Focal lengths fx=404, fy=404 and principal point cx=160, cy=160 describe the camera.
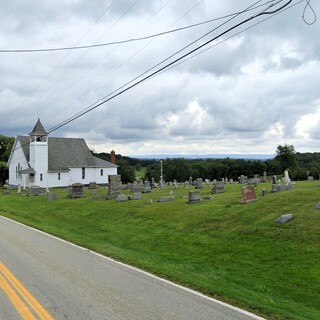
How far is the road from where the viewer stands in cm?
682

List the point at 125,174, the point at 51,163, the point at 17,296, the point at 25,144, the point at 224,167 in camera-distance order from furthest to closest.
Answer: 1. the point at 224,167
2. the point at 125,174
3. the point at 25,144
4. the point at 51,163
5. the point at 17,296

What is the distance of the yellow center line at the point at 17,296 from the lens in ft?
21.8

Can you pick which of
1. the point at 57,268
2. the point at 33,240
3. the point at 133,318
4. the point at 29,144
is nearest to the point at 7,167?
the point at 29,144

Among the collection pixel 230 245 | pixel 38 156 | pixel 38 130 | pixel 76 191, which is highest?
pixel 38 130

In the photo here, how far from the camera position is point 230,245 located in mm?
13516

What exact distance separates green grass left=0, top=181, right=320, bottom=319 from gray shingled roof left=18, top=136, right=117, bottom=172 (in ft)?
138

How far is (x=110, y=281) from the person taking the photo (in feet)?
30.0

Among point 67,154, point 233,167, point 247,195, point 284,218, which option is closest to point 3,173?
point 67,154

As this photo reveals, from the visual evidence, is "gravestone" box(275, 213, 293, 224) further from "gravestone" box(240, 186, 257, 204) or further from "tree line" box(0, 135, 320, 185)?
"tree line" box(0, 135, 320, 185)

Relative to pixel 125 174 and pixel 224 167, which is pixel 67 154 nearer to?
pixel 125 174

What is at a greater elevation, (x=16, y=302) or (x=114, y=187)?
(x=114, y=187)

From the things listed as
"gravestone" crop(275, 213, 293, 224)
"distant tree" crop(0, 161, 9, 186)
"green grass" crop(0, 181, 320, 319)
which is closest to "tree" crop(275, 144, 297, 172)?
"distant tree" crop(0, 161, 9, 186)

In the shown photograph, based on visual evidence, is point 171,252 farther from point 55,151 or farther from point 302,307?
point 55,151

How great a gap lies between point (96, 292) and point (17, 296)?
1.51 metres
